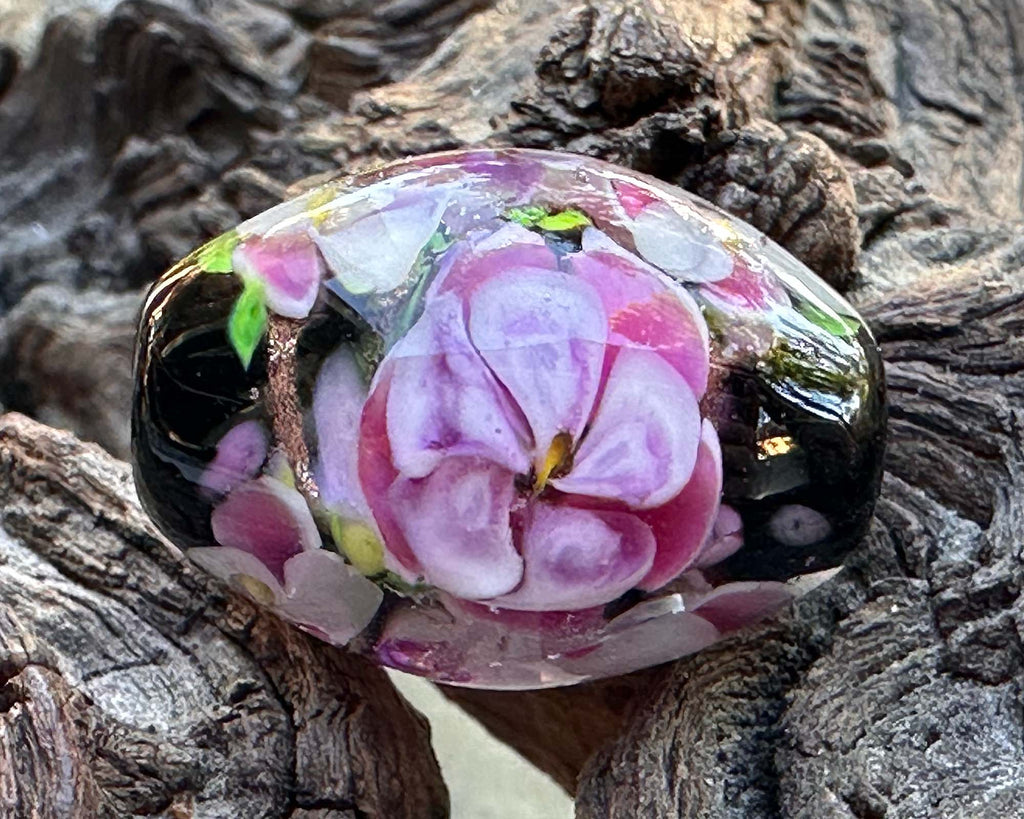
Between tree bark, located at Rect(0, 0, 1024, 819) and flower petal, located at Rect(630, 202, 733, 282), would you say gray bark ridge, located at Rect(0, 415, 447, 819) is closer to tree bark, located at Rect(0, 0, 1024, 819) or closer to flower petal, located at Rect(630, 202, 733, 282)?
tree bark, located at Rect(0, 0, 1024, 819)

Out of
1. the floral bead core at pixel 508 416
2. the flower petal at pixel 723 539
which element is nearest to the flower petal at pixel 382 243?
the floral bead core at pixel 508 416

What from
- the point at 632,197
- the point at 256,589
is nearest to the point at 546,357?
the point at 632,197

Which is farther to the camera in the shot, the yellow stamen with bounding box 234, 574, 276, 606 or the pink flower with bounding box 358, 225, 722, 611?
the yellow stamen with bounding box 234, 574, 276, 606

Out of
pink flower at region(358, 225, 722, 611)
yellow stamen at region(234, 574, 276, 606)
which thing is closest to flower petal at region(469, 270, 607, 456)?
pink flower at region(358, 225, 722, 611)

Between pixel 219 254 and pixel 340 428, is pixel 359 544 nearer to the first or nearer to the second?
pixel 340 428

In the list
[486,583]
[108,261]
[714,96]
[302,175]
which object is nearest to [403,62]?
[302,175]

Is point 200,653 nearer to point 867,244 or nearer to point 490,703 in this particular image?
point 490,703
